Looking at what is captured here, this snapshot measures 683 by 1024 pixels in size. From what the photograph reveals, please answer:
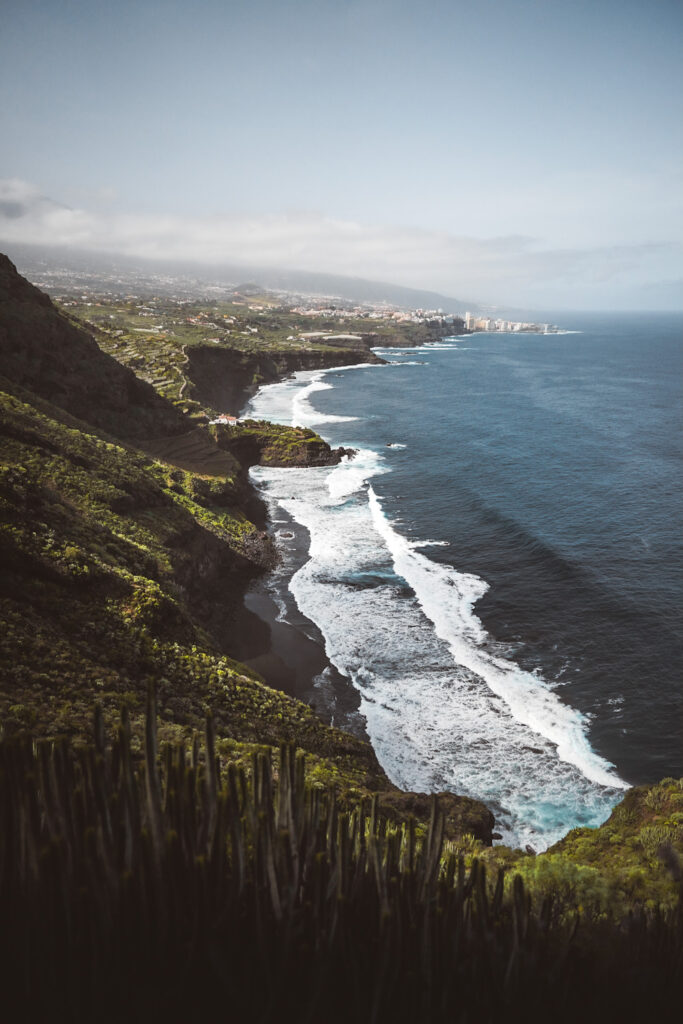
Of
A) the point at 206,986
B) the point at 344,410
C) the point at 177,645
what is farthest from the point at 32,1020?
the point at 344,410

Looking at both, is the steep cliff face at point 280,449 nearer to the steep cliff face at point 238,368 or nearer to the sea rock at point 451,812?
the steep cliff face at point 238,368

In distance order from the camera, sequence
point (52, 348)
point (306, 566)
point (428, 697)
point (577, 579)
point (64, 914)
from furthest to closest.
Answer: point (52, 348) → point (306, 566) → point (577, 579) → point (428, 697) → point (64, 914)

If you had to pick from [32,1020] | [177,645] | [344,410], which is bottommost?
[177,645]

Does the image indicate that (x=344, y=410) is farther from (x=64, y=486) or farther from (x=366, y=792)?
(x=366, y=792)

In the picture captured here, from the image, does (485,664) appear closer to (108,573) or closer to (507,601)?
(507,601)

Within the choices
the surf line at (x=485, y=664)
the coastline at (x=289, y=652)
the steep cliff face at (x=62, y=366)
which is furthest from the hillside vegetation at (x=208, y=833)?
the steep cliff face at (x=62, y=366)

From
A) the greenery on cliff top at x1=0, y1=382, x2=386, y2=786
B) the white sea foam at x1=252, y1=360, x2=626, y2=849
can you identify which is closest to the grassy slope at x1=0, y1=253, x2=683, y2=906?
the greenery on cliff top at x1=0, y1=382, x2=386, y2=786
